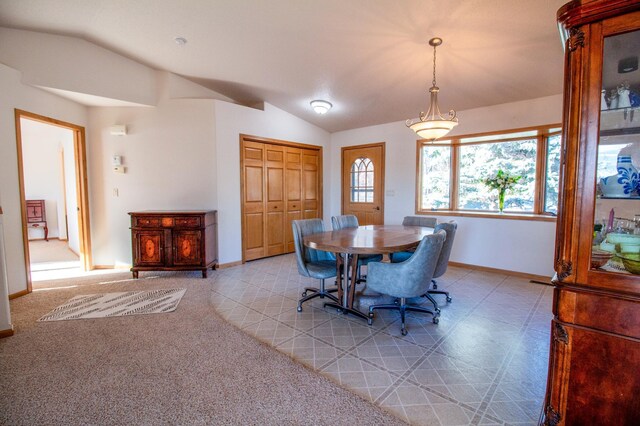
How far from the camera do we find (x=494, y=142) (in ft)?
15.1

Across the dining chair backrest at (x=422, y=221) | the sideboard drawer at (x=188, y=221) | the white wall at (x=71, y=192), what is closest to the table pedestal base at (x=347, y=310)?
the dining chair backrest at (x=422, y=221)

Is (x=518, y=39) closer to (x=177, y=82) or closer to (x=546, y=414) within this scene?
(x=546, y=414)

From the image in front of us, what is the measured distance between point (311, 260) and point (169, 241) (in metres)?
2.20

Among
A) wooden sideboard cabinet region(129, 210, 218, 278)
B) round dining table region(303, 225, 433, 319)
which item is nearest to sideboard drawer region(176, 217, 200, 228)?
wooden sideboard cabinet region(129, 210, 218, 278)

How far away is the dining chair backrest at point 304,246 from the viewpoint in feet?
9.98

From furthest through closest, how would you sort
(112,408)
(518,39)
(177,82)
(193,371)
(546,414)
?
(177,82) → (518,39) → (193,371) → (112,408) → (546,414)

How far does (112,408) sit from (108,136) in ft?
14.1

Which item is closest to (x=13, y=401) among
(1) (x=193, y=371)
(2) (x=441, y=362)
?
(1) (x=193, y=371)

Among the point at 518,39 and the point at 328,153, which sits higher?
the point at 518,39

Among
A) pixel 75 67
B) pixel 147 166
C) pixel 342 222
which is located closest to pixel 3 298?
pixel 147 166

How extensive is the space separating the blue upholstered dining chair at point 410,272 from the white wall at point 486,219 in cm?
244

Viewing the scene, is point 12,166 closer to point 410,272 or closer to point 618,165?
point 410,272

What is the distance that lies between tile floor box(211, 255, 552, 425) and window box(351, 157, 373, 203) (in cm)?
263

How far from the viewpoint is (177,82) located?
15.1 feet
